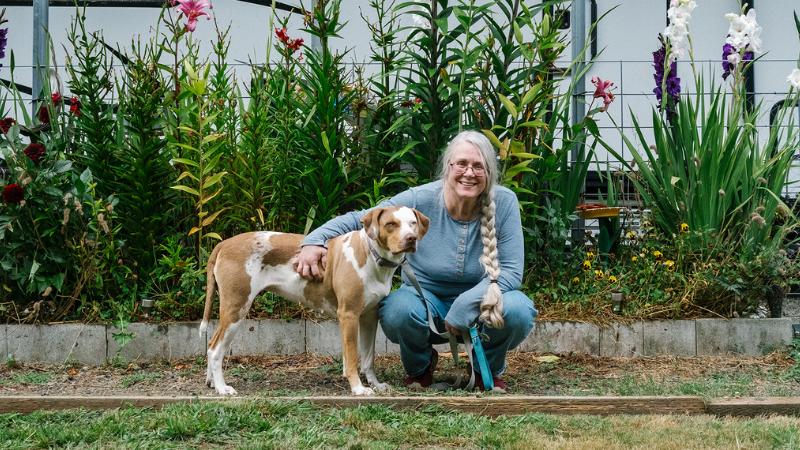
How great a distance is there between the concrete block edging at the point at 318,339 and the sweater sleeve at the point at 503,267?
3.29 ft

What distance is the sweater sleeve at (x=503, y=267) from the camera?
2.80 metres

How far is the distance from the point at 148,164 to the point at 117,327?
908mm

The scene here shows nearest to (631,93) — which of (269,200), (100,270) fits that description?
(269,200)

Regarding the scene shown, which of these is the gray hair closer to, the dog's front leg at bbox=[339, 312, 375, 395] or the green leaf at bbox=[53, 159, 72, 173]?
the dog's front leg at bbox=[339, 312, 375, 395]

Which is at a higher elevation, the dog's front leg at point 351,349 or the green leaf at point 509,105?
the green leaf at point 509,105

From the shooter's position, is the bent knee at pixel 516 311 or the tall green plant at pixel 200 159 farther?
the tall green plant at pixel 200 159

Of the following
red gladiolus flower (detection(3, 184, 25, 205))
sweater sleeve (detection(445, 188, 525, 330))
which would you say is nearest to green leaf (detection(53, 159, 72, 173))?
red gladiolus flower (detection(3, 184, 25, 205))

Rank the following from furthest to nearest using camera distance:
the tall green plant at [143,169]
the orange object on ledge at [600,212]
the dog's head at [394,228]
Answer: the orange object on ledge at [600,212], the tall green plant at [143,169], the dog's head at [394,228]

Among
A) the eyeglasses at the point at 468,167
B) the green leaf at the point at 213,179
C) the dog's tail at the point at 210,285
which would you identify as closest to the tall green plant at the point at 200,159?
the green leaf at the point at 213,179

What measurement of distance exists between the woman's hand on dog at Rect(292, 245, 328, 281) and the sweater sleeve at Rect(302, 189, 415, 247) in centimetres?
3

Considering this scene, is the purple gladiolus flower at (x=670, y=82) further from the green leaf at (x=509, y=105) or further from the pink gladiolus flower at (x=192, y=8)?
the pink gladiolus flower at (x=192, y=8)

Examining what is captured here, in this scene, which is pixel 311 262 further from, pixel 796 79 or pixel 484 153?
pixel 796 79

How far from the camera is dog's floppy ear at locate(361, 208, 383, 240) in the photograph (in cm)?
270

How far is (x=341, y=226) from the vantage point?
9.92 feet
